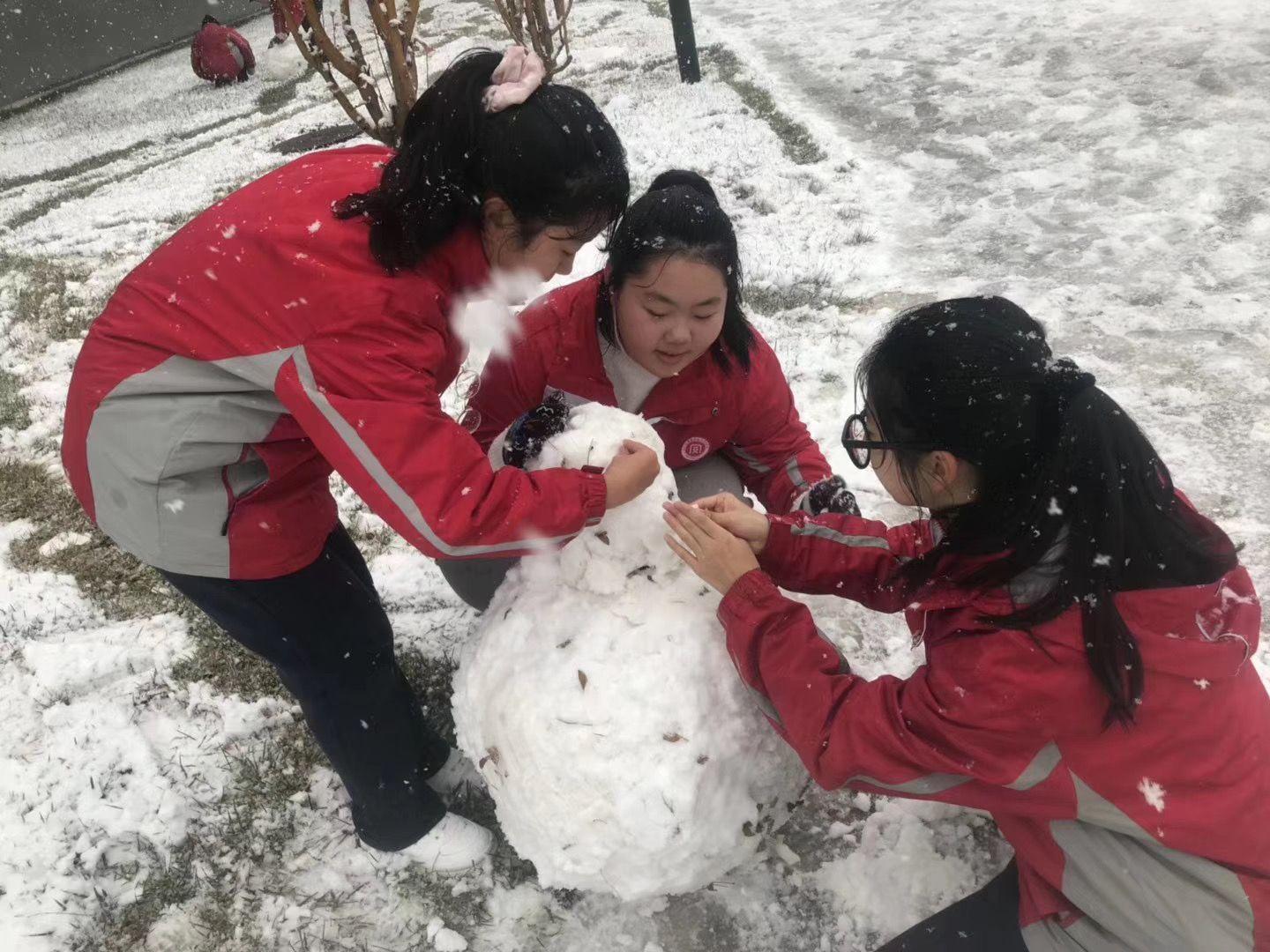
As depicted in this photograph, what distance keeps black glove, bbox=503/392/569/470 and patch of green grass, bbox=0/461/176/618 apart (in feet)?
5.06

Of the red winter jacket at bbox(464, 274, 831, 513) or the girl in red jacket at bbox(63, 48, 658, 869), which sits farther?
the red winter jacket at bbox(464, 274, 831, 513)

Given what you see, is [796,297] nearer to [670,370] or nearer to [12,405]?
[670,370]

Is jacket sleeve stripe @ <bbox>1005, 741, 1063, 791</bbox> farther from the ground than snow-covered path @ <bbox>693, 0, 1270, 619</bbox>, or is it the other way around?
jacket sleeve stripe @ <bbox>1005, 741, 1063, 791</bbox>

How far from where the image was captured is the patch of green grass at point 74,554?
2.78 meters

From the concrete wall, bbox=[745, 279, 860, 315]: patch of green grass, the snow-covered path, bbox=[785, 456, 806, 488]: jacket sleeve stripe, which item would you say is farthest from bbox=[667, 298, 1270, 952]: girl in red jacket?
the concrete wall

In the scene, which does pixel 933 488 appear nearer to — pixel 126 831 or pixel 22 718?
pixel 126 831

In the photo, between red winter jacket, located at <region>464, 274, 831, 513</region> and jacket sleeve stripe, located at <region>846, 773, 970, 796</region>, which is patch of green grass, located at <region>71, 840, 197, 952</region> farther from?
jacket sleeve stripe, located at <region>846, 773, 970, 796</region>

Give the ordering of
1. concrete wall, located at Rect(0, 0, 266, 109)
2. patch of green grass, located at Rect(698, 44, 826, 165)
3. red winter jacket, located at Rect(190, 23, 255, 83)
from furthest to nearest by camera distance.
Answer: concrete wall, located at Rect(0, 0, 266, 109) → red winter jacket, located at Rect(190, 23, 255, 83) → patch of green grass, located at Rect(698, 44, 826, 165)

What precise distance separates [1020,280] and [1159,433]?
1236 mm

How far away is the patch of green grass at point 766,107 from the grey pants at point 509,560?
3797 mm

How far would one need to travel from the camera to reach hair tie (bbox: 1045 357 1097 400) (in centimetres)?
128

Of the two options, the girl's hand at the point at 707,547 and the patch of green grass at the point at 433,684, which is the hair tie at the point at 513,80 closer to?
the girl's hand at the point at 707,547

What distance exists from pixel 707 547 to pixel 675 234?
0.69m

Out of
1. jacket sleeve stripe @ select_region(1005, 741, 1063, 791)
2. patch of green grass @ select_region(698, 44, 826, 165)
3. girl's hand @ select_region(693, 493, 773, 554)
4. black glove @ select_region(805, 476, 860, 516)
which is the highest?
girl's hand @ select_region(693, 493, 773, 554)
